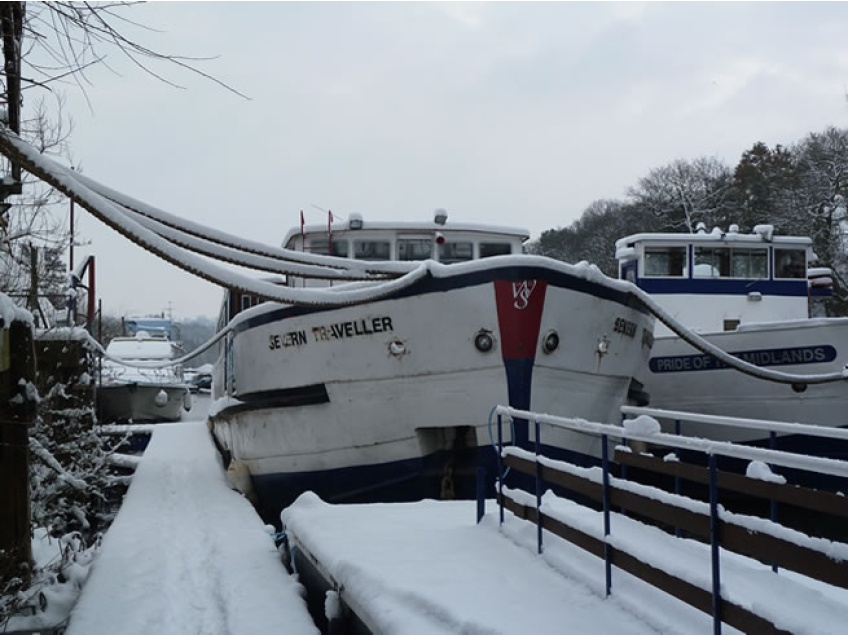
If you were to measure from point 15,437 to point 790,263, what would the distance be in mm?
13486

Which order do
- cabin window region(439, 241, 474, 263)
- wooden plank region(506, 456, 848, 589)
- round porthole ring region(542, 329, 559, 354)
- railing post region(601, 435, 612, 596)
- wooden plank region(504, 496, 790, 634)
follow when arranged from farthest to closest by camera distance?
cabin window region(439, 241, 474, 263)
round porthole ring region(542, 329, 559, 354)
railing post region(601, 435, 612, 596)
wooden plank region(504, 496, 790, 634)
wooden plank region(506, 456, 848, 589)

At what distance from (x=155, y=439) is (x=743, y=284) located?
11527mm

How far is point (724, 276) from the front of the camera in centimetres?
1580

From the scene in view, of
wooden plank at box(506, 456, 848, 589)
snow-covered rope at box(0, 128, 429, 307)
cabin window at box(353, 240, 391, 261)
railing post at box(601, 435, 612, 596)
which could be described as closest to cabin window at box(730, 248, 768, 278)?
cabin window at box(353, 240, 391, 261)

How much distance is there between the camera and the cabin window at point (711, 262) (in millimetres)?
15672

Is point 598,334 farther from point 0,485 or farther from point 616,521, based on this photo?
point 0,485

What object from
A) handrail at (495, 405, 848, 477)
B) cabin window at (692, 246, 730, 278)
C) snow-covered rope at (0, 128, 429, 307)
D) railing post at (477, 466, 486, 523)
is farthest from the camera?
cabin window at (692, 246, 730, 278)

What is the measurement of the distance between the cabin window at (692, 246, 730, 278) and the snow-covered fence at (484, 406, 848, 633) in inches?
432

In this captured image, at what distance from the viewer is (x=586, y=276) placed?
9125 millimetres

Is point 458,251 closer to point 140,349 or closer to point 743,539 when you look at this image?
point 743,539

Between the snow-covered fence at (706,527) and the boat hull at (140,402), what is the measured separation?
57.1 feet

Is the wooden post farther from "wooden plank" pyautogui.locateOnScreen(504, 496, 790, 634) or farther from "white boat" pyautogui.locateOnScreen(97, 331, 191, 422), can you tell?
"white boat" pyautogui.locateOnScreen(97, 331, 191, 422)

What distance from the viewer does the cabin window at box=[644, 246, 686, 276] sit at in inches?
620

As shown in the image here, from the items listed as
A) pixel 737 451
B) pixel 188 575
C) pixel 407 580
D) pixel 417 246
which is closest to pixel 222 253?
pixel 407 580
